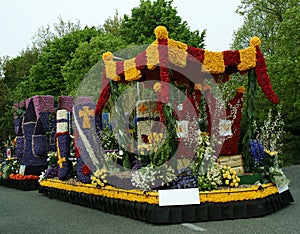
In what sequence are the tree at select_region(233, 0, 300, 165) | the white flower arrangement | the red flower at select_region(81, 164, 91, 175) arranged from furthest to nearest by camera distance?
the tree at select_region(233, 0, 300, 165), the red flower at select_region(81, 164, 91, 175), the white flower arrangement

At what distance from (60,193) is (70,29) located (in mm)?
28690

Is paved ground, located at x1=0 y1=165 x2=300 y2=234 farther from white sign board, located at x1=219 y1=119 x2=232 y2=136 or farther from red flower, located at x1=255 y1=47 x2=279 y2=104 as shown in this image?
red flower, located at x1=255 y1=47 x2=279 y2=104

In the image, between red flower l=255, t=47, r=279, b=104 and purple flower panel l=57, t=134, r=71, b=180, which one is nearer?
red flower l=255, t=47, r=279, b=104

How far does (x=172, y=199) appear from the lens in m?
7.76

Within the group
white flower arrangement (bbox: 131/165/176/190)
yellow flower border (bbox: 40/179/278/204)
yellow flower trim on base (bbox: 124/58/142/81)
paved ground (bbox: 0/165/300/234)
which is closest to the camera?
paved ground (bbox: 0/165/300/234)

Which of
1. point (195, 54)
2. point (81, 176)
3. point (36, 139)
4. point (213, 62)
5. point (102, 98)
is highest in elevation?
point (195, 54)

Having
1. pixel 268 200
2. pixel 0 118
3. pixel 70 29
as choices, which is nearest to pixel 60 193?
pixel 268 200

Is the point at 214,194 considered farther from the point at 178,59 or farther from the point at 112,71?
the point at 112,71

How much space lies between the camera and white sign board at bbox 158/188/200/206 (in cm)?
776

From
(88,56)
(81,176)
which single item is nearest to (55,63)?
(88,56)

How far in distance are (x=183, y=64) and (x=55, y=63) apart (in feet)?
76.9

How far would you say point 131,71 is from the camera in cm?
1017

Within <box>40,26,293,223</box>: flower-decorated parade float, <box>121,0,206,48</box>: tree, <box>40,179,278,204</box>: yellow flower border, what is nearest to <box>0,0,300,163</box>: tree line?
<box>121,0,206,48</box>: tree

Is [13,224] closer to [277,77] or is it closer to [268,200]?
[268,200]
